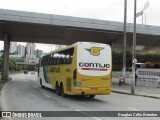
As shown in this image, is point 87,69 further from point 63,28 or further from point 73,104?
point 63,28

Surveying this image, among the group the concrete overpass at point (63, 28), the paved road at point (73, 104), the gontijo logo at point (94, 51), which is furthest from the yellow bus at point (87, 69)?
the concrete overpass at point (63, 28)

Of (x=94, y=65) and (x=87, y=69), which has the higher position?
(x=94, y=65)

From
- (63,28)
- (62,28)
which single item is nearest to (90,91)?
(63,28)

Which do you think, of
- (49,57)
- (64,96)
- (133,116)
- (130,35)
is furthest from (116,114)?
(130,35)

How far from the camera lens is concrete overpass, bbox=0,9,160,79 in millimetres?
Answer: 41456

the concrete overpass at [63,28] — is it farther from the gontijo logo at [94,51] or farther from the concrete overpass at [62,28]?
the gontijo logo at [94,51]

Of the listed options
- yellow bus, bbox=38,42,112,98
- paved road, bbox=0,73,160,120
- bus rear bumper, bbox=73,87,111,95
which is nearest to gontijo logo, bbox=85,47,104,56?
yellow bus, bbox=38,42,112,98

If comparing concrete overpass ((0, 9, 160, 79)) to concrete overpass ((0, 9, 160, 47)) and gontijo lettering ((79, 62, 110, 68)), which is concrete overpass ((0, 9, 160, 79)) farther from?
gontijo lettering ((79, 62, 110, 68))

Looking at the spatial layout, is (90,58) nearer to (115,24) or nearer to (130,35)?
(115,24)

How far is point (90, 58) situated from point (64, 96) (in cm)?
386

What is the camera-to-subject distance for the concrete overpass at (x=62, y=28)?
41456mm

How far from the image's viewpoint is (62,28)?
149ft

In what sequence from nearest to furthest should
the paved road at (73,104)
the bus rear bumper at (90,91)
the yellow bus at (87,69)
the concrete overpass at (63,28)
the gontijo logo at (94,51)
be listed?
1. the paved road at (73,104)
2. the bus rear bumper at (90,91)
3. the yellow bus at (87,69)
4. the gontijo logo at (94,51)
5. the concrete overpass at (63,28)

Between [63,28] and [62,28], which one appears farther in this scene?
[62,28]
